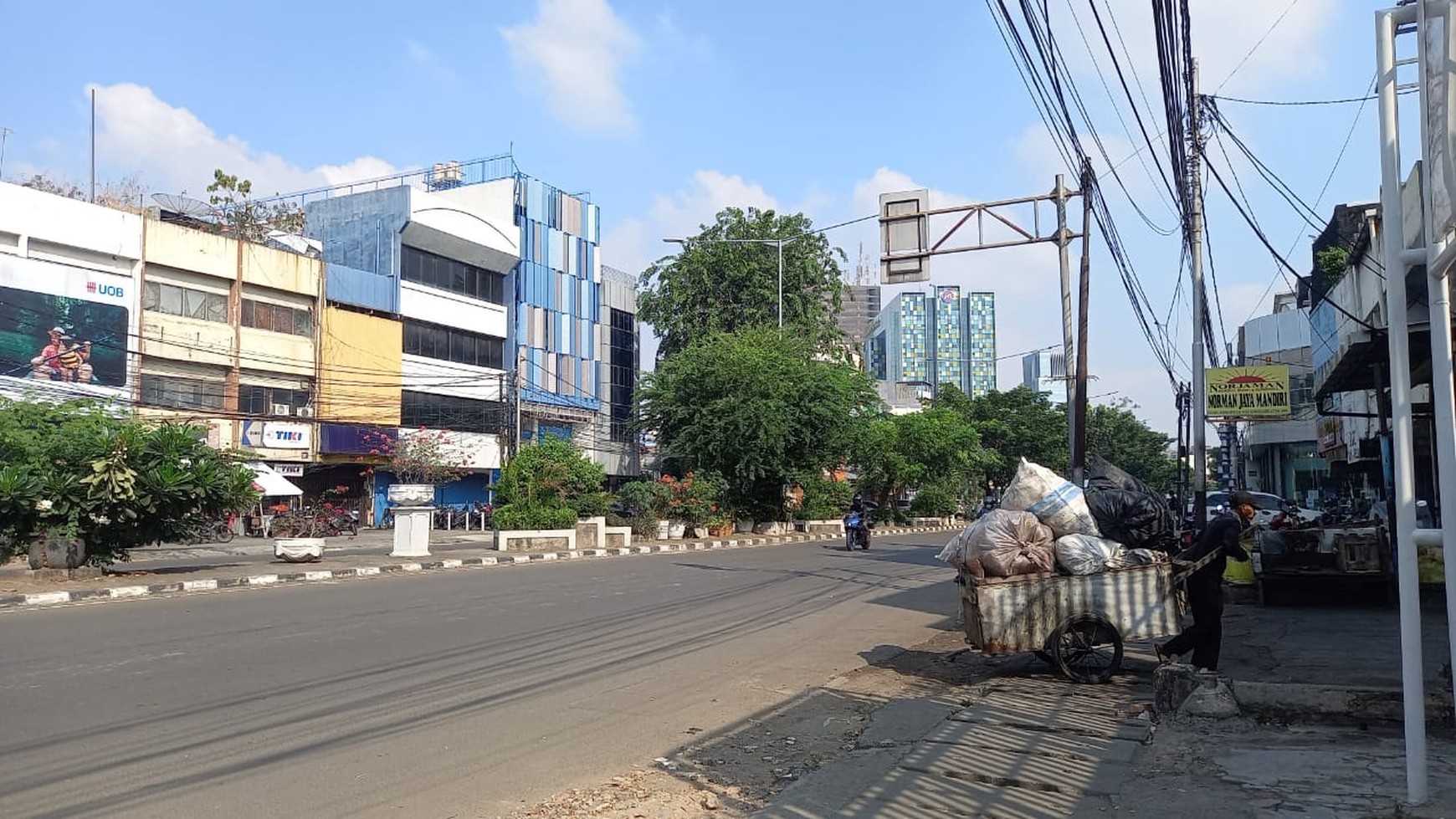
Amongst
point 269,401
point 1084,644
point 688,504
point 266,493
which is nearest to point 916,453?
point 688,504

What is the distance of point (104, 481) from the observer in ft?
53.8

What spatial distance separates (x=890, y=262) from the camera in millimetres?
15688

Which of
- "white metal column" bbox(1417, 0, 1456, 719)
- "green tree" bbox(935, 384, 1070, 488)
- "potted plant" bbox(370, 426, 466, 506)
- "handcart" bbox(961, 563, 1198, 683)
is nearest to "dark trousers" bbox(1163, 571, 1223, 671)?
"handcart" bbox(961, 563, 1198, 683)

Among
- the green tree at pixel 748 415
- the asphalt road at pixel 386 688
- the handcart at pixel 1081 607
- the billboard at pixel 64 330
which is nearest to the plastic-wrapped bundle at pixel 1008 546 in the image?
the handcart at pixel 1081 607

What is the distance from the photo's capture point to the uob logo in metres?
32.2

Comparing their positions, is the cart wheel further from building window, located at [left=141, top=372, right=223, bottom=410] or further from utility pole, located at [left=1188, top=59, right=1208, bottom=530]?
building window, located at [left=141, top=372, right=223, bottom=410]

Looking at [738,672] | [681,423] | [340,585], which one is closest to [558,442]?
[681,423]

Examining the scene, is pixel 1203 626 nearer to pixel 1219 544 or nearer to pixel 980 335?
pixel 1219 544

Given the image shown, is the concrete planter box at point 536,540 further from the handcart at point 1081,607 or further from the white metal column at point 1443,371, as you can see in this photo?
the white metal column at point 1443,371

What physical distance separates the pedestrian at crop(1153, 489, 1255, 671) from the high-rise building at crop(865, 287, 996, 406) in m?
143

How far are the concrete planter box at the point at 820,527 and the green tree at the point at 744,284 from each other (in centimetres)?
1121

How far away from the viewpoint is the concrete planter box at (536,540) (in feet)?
92.3

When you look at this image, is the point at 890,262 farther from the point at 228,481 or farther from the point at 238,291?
the point at 238,291

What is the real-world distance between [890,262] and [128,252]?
1137 inches
